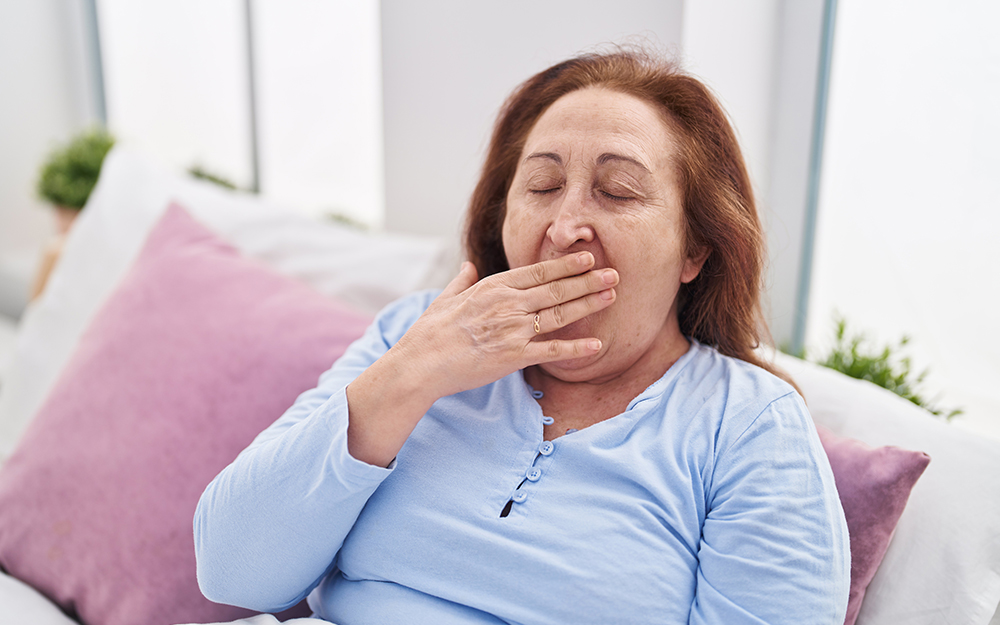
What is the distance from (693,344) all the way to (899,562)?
42 cm

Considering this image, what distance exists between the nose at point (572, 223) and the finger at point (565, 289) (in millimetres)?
57

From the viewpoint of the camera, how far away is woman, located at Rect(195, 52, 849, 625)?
84 centimetres

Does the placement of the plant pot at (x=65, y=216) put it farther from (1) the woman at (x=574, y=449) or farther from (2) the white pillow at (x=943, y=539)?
(2) the white pillow at (x=943, y=539)

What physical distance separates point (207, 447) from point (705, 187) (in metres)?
0.94

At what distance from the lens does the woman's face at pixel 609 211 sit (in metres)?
0.97

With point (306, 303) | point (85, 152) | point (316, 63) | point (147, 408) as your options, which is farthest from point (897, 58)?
point (85, 152)

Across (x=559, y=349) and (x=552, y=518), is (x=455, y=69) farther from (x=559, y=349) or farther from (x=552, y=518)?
(x=552, y=518)

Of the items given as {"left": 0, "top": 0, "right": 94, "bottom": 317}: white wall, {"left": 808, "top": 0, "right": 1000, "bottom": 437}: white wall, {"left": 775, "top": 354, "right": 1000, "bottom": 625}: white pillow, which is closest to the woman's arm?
{"left": 775, "top": 354, "right": 1000, "bottom": 625}: white pillow

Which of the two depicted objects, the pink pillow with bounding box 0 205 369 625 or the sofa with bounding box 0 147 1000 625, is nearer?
the sofa with bounding box 0 147 1000 625

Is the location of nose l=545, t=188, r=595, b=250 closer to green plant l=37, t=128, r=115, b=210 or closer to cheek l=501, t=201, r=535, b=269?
cheek l=501, t=201, r=535, b=269

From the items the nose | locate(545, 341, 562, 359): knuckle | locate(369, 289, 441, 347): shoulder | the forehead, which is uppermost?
the forehead

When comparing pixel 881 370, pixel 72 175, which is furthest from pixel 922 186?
pixel 72 175

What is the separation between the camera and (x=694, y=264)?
110 centimetres

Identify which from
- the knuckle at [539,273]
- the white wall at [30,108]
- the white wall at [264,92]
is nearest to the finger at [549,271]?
the knuckle at [539,273]
